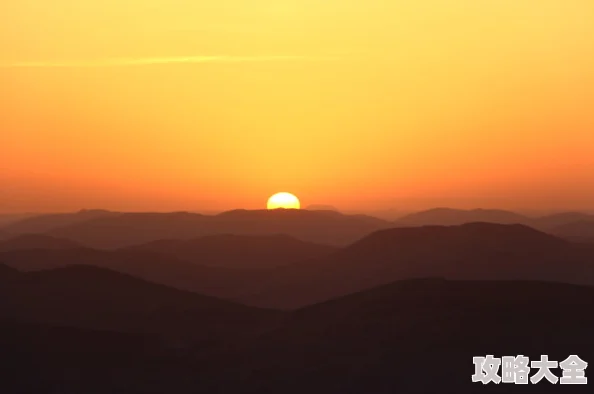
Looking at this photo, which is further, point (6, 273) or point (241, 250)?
point (241, 250)

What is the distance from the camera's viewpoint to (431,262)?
371 ft

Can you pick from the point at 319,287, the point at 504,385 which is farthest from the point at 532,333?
the point at 319,287

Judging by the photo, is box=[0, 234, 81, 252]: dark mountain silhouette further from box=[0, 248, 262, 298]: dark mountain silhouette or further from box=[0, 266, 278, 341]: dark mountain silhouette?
box=[0, 266, 278, 341]: dark mountain silhouette

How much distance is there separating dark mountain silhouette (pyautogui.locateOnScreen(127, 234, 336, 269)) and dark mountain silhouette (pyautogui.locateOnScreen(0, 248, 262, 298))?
11754mm

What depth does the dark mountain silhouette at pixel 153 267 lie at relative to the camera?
4569 inches

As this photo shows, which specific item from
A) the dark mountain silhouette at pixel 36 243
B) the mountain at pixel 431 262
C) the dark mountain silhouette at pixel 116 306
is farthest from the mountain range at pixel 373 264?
the dark mountain silhouette at pixel 116 306

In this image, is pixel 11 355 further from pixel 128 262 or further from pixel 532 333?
pixel 128 262

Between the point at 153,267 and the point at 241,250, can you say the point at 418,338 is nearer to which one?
the point at 153,267

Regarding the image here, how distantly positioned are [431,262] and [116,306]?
161ft

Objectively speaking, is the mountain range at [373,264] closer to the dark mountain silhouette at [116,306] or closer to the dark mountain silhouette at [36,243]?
the dark mountain silhouette at [36,243]

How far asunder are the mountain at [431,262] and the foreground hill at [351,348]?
38782mm

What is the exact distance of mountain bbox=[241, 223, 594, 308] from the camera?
353 ft

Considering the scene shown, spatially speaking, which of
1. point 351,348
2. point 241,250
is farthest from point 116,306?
point 241,250

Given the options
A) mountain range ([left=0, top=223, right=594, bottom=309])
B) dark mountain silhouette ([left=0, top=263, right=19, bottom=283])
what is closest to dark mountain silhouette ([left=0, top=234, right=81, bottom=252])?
mountain range ([left=0, top=223, right=594, bottom=309])
